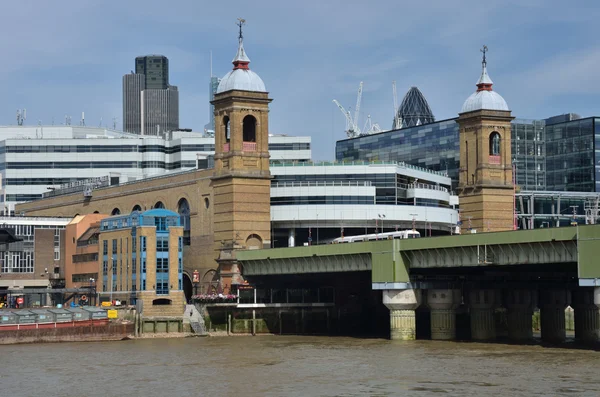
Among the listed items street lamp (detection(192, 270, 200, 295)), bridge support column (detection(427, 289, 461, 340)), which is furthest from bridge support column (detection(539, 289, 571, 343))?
street lamp (detection(192, 270, 200, 295))

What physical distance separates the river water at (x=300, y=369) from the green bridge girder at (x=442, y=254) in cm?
771

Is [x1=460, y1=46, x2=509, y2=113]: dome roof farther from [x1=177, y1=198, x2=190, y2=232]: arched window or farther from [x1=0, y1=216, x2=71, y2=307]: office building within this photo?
[x1=0, y1=216, x2=71, y2=307]: office building

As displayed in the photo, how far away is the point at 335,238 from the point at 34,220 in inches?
1862

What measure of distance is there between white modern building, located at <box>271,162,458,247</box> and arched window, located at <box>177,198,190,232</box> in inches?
451

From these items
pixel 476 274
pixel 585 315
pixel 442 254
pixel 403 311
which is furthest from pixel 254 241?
pixel 585 315

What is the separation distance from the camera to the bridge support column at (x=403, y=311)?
117750 mm

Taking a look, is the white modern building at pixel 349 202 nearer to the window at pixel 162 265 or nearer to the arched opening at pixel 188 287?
the arched opening at pixel 188 287

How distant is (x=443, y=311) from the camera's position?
11944 centimetres

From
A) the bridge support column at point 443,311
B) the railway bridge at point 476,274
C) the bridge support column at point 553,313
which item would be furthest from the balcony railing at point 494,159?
the bridge support column at point 443,311

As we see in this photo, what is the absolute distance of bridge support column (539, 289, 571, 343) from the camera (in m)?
125

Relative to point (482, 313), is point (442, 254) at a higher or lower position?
higher

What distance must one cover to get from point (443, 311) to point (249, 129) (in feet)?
152

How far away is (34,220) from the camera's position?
576 ft

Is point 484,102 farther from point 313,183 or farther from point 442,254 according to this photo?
point 442,254
